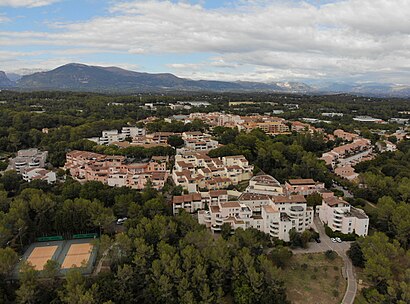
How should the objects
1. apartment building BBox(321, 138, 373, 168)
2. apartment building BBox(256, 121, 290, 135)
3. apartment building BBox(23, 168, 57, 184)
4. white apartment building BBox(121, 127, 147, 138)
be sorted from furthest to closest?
1. apartment building BBox(256, 121, 290, 135)
2. white apartment building BBox(121, 127, 147, 138)
3. apartment building BBox(321, 138, 373, 168)
4. apartment building BBox(23, 168, 57, 184)

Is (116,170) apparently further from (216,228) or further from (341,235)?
(341,235)

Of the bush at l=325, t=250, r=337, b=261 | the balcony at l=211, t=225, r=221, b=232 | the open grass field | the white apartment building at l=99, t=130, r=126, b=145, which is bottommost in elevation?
the open grass field

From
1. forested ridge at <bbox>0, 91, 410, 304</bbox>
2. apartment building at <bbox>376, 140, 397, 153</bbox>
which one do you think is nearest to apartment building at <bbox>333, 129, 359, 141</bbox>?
apartment building at <bbox>376, 140, 397, 153</bbox>

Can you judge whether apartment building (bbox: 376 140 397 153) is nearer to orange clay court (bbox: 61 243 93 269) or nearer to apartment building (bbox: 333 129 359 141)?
apartment building (bbox: 333 129 359 141)

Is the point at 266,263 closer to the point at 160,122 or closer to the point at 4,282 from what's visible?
the point at 4,282

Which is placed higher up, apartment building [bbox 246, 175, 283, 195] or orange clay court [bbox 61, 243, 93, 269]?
apartment building [bbox 246, 175, 283, 195]

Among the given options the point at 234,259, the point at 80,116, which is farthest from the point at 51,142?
the point at 234,259
